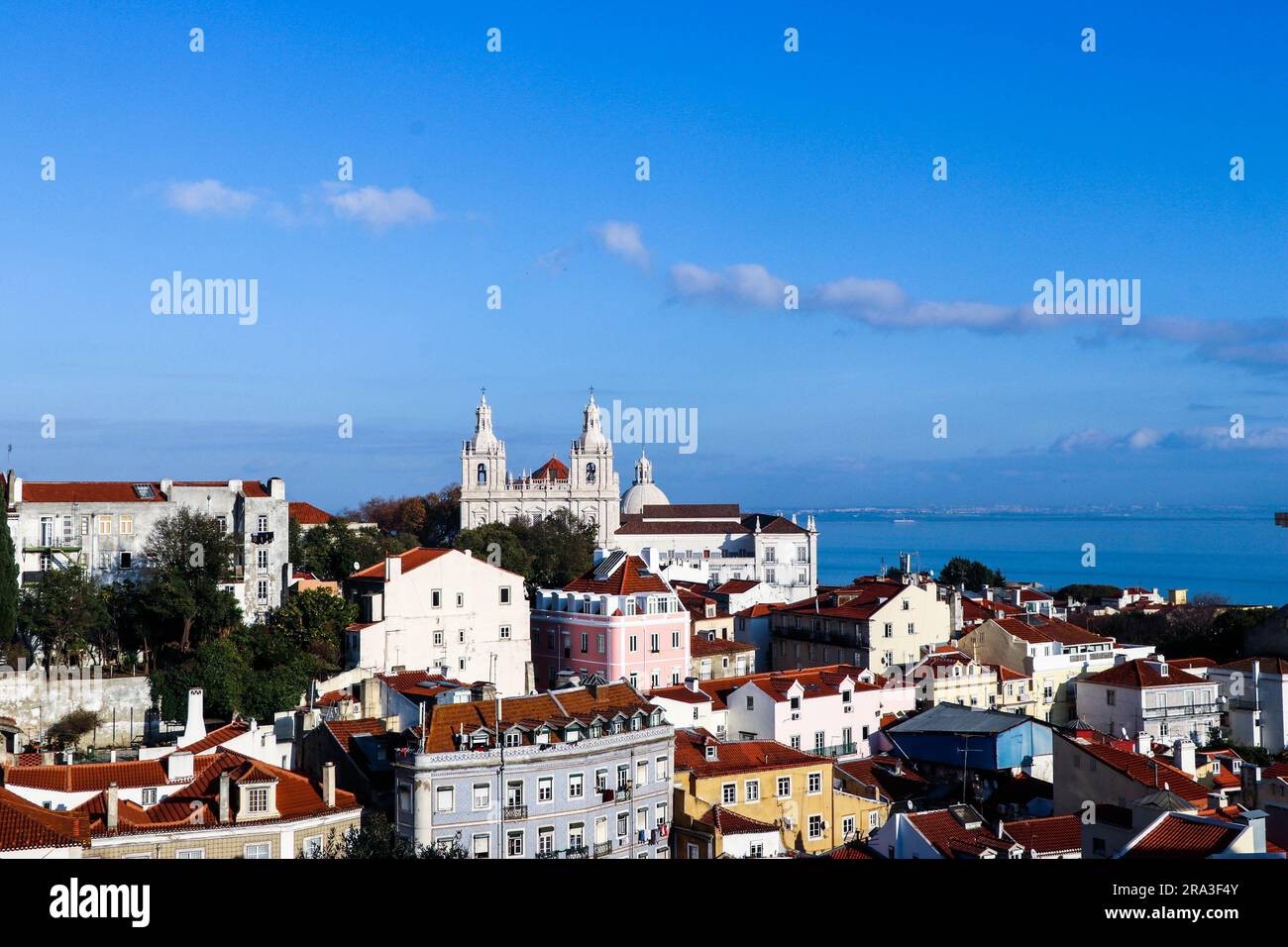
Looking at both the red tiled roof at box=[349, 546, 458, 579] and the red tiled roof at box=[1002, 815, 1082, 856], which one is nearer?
the red tiled roof at box=[1002, 815, 1082, 856]

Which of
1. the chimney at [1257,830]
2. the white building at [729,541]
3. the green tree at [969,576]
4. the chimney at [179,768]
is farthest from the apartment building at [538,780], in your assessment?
the white building at [729,541]

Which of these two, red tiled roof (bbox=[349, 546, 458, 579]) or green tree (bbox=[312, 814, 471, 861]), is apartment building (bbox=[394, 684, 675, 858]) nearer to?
green tree (bbox=[312, 814, 471, 861])

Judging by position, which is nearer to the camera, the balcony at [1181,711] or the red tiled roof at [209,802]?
the red tiled roof at [209,802]

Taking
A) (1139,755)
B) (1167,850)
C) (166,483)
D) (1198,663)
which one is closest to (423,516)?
(166,483)

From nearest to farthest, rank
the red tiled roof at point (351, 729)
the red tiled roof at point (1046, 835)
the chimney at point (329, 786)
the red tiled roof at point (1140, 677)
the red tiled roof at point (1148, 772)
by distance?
the red tiled roof at point (1046, 835) → the chimney at point (329, 786) → the red tiled roof at point (1148, 772) → the red tiled roof at point (351, 729) → the red tiled roof at point (1140, 677)

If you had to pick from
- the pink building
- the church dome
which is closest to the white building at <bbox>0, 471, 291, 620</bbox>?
the pink building

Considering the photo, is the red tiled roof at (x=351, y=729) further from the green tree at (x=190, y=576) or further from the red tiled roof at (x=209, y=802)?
the green tree at (x=190, y=576)
